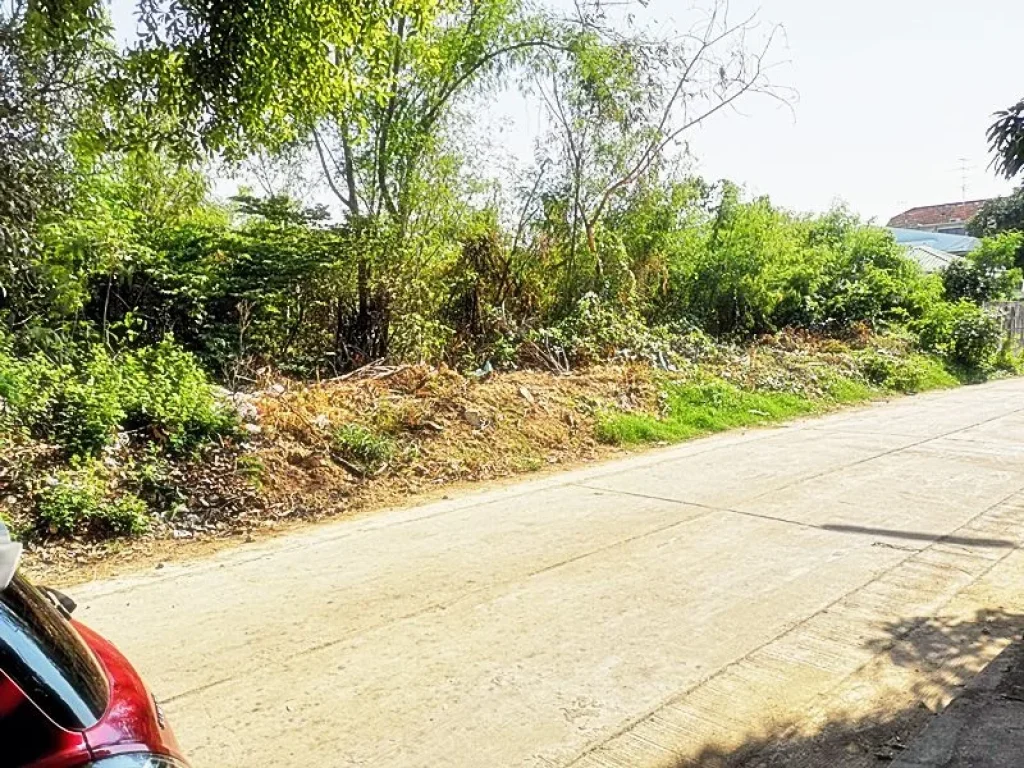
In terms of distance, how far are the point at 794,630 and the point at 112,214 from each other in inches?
310

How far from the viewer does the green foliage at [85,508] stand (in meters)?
6.00

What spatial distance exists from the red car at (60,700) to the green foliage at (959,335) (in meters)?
20.1

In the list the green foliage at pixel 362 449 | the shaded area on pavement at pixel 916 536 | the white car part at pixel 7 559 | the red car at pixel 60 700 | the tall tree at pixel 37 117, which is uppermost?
the tall tree at pixel 37 117

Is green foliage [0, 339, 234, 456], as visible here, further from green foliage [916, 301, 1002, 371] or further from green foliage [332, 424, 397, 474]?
green foliage [916, 301, 1002, 371]

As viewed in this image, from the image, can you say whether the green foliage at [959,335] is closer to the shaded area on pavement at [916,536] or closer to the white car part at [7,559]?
the shaded area on pavement at [916,536]

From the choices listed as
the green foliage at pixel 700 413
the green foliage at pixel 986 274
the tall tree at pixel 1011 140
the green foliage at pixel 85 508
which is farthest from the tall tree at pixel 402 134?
the green foliage at pixel 986 274

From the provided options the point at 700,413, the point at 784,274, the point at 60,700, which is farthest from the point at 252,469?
the point at 784,274

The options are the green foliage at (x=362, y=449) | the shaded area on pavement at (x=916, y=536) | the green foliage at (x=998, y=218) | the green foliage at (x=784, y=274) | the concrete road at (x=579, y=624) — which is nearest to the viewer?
the concrete road at (x=579, y=624)

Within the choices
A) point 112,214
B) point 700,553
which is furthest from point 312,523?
point 112,214

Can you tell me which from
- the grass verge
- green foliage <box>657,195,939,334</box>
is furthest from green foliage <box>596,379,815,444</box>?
green foliage <box>657,195,939,334</box>

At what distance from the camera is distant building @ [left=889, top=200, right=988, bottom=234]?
6331 centimetres

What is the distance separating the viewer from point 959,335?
1955 cm

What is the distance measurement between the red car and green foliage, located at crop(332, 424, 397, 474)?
602cm

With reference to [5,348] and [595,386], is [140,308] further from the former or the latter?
[595,386]
